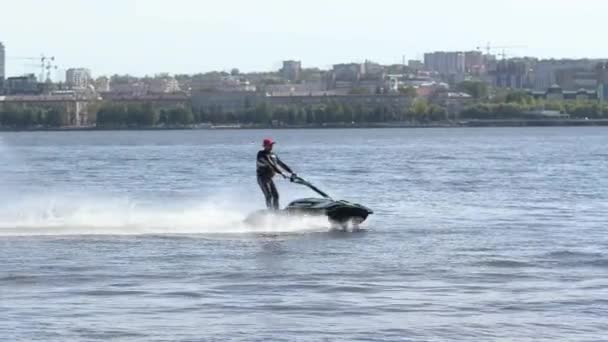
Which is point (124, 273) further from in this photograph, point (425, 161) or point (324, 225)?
point (425, 161)

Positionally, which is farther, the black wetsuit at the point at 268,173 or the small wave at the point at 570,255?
the black wetsuit at the point at 268,173

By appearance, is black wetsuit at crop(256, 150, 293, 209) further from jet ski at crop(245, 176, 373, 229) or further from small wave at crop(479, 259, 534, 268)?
small wave at crop(479, 259, 534, 268)

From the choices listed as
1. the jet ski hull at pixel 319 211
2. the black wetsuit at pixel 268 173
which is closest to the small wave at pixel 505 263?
the jet ski hull at pixel 319 211

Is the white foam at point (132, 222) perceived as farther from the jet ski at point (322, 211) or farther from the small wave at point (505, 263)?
the small wave at point (505, 263)

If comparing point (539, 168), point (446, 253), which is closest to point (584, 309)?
point (446, 253)

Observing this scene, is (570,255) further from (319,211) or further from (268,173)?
(268,173)

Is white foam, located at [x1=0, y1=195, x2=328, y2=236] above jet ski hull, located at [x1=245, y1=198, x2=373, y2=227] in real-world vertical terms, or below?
below

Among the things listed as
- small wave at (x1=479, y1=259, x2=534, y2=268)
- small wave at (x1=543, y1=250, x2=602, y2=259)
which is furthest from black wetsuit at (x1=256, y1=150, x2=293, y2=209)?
small wave at (x1=479, y1=259, x2=534, y2=268)

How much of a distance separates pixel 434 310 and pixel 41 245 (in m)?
9.52

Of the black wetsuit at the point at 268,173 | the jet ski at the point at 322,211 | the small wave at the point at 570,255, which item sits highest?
A: the black wetsuit at the point at 268,173

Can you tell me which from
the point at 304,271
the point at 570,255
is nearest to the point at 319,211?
the point at 570,255

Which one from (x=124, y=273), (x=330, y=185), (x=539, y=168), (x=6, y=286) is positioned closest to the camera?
(x=6, y=286)

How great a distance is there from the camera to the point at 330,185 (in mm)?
53812

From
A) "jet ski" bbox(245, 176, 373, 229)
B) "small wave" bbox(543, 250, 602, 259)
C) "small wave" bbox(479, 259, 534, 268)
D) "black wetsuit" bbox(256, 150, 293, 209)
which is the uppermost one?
"black wetsuit" bbox(256, 150, 293, 209)
